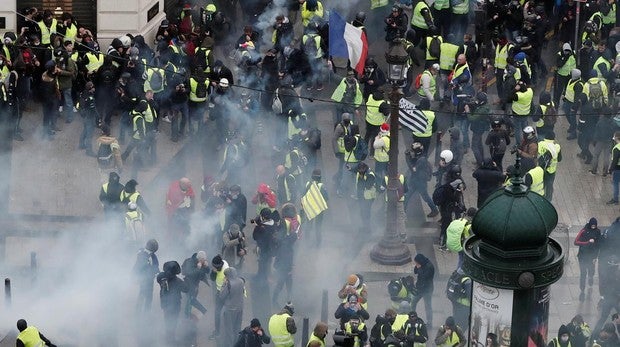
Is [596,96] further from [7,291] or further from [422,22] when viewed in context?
[7,291]

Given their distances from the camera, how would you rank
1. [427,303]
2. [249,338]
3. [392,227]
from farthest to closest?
[392,227] < [427,303] < [249,338]

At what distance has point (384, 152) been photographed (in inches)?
1011

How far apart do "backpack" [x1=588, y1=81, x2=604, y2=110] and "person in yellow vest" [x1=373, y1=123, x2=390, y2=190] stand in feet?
13.3

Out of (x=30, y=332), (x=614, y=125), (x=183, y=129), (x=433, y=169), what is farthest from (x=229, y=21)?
(x=30, y=332)

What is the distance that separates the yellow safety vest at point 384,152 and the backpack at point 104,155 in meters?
4.79

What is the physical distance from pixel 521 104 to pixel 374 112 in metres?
2.64

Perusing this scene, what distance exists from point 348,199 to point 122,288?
484 centimetres

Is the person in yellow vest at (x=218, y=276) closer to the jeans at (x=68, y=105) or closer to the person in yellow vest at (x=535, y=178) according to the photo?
the person in yellow vest at (x=535, y=178)

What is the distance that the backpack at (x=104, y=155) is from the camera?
88.9 feet

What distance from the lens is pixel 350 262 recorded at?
24.5 metres

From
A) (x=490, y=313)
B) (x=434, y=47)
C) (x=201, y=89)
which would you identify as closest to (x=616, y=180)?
(x=434, y=47)

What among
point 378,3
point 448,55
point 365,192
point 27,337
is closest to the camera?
point 27,337

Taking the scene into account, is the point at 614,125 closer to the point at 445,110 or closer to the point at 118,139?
the point at 445,110

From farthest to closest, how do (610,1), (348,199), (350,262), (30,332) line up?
(610,1) < (348,199) < (350,262) < (30,332)
